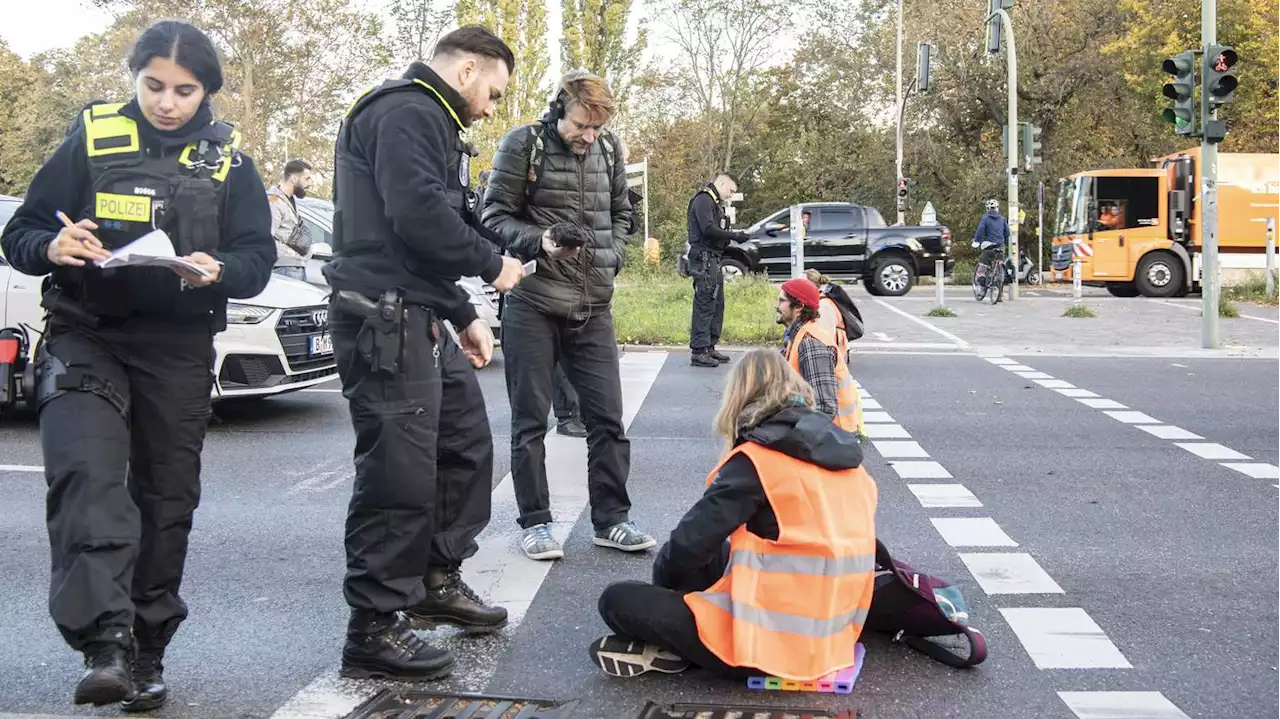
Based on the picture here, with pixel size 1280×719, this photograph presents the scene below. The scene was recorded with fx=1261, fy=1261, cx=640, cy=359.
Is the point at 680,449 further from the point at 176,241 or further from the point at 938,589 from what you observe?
the point at 176,241

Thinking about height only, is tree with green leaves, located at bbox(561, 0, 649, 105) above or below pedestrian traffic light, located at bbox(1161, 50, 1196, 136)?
above

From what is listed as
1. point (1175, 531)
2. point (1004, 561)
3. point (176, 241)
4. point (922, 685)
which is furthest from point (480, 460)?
point (1175, 531)

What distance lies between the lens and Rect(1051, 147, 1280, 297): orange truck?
26719 mm

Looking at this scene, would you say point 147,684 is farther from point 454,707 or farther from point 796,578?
point 796,578

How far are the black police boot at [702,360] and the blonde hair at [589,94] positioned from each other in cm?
791

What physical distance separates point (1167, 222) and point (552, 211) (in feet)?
80.8

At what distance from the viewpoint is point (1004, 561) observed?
5316mm

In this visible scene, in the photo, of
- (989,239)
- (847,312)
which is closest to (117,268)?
(847,312)

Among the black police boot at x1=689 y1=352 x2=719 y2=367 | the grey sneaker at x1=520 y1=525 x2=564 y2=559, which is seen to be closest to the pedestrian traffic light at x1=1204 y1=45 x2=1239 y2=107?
the black police boot at x1=689 y1=352 x2=719 y2=367

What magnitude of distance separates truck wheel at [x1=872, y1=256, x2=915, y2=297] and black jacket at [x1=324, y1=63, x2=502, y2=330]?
24.1 meters

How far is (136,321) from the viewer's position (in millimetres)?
3535

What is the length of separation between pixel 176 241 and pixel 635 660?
1.83 m

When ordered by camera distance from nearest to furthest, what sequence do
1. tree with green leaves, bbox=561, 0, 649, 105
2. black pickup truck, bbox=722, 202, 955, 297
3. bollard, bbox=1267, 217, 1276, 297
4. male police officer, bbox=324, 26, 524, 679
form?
1. male police officer, bbox=324, 26, 524, 679
2. bollard, bbox=1267, 217, 1276, 297
3. tree with green leaves, bbox=561, 0, 649, 105
4. black pickup truck, bbox=722, 202, 955, 297

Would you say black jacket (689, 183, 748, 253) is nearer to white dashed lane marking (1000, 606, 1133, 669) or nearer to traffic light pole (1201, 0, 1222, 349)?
traffic light pole (1201, 0, 1222, 349)
